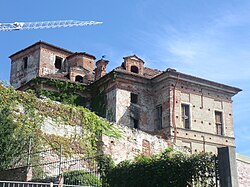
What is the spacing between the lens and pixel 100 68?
142 feet

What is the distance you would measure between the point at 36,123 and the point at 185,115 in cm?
1610

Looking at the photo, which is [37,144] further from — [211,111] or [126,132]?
[211,111]

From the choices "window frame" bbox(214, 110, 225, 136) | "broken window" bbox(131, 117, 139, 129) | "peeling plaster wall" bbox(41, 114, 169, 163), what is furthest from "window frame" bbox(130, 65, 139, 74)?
"peeling plaster wall" bbox(41, 114, 169, 163)

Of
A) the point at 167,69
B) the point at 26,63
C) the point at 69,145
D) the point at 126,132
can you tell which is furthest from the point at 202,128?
the point at 26,63

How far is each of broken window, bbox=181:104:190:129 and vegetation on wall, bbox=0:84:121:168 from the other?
9.92 m

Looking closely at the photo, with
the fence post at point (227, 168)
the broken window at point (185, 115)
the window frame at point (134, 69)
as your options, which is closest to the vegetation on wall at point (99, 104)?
the window frame at point (134, 69)

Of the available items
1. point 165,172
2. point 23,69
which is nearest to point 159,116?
point 23,69

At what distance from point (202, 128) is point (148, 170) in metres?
20.7

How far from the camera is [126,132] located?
104ft

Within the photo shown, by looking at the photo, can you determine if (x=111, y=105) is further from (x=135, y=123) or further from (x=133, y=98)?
Answer: (x=135, y=123)

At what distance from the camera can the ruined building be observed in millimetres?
38438

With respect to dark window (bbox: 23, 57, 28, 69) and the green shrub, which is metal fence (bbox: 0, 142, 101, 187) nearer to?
the green shrub

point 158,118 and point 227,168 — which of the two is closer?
point 227,168

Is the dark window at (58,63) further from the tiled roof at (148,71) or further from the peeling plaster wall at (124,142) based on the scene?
the peeling plaster wall at (124,142)
